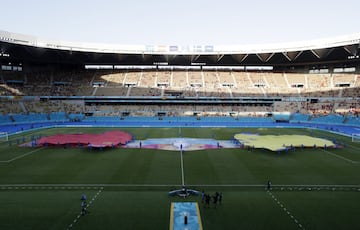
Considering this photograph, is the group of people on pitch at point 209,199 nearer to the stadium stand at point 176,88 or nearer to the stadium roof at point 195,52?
the stadium stand at point 176,88

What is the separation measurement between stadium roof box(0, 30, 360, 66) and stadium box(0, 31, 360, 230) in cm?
35

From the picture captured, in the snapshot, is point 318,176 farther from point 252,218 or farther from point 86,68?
point 86,68

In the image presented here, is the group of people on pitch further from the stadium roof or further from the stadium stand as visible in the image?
the stadium roof

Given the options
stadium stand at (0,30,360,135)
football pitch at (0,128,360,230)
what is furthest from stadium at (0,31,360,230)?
stadium stand at (0,30,360,135)

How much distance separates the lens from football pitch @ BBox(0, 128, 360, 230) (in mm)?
15250

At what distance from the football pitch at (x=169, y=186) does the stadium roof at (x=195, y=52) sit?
36.6 m

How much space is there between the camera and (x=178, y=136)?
1720 inches

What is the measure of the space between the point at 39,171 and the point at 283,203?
865 inches

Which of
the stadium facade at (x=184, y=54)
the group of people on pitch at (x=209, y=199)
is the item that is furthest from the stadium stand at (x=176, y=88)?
the group of people on pitch at (x=209, y=199)

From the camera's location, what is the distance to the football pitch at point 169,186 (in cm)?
1525

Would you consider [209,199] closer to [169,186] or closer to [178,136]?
[169,186]

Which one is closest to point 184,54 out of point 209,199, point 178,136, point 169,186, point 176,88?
point 176,88

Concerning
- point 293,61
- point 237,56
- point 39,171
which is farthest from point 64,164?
point 293,61

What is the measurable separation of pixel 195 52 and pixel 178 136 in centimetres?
3510
